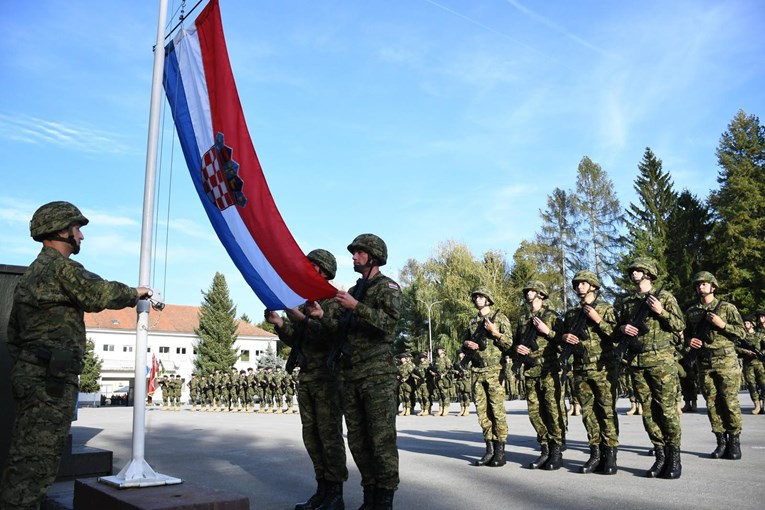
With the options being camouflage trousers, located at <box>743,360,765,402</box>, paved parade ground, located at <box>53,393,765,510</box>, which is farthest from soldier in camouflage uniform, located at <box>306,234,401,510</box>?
camouflage trousers, located at <box>743,360,765,402</box>

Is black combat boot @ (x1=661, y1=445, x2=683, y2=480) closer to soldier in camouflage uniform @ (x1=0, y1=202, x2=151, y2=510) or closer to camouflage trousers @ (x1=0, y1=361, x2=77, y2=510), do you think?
soldier in camouflage uniform @ (x1=0, y1=202, x2=151, y2=510)

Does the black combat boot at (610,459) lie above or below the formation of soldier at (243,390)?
above

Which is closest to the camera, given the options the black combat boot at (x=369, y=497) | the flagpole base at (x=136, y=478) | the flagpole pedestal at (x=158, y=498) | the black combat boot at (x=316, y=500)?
the flagpole pedestal at (x=158, y=498)

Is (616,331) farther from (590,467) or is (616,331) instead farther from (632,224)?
(632,224)

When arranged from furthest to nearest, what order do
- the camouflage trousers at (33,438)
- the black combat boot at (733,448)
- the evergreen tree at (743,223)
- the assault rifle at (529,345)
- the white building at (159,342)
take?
the white building at (159,342) < the evergreen tree at (743,223) < the assault rifle at (529,345) < the black combat boot at (733,448) < the camouflage trousers at (33,438)

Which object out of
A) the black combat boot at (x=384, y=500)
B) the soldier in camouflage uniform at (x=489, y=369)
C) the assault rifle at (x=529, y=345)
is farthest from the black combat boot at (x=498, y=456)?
the black combat boot at (x=384, y=500)

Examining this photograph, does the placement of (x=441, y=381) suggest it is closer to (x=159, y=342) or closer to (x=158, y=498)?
(x=158, y=498)

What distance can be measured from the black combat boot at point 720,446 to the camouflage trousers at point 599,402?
151cm

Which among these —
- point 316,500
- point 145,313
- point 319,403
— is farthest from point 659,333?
point 145,313

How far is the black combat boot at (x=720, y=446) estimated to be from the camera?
7867mm

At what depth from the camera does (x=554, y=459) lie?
7.60 metres

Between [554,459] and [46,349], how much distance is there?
569 centimetres

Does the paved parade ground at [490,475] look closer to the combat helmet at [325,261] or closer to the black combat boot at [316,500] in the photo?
the black combat boot at [316,500]

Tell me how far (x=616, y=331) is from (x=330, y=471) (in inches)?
148
